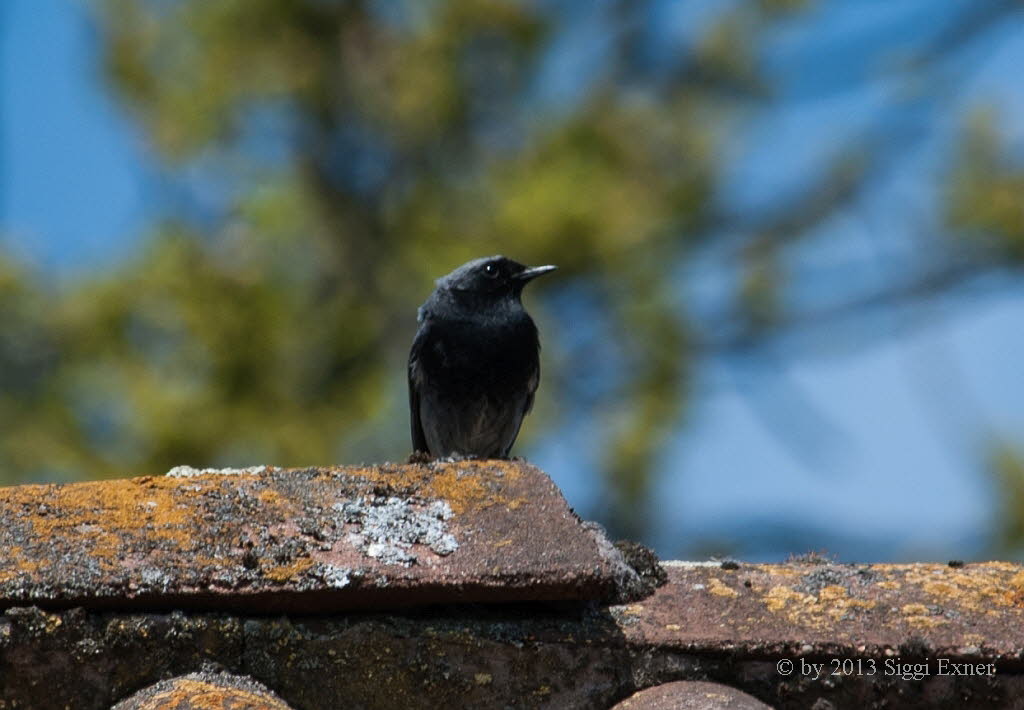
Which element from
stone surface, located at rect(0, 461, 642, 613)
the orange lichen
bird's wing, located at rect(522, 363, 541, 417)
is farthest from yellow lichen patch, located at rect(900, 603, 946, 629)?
bird's wing, located at rect(522, 363, 541, 417)

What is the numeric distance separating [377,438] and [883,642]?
816 centimetres

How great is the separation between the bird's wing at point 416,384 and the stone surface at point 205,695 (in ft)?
11.9

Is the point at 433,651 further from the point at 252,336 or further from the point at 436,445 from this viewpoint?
the point at 252,336

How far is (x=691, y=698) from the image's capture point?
2.18 meters

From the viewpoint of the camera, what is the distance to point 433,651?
2.23 meters

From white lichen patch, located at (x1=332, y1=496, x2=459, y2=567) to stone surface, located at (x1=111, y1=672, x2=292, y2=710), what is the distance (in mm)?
281

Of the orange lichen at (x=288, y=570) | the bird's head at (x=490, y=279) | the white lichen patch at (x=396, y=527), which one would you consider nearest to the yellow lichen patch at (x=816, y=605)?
the white lichen patch at (x=396, y=527)

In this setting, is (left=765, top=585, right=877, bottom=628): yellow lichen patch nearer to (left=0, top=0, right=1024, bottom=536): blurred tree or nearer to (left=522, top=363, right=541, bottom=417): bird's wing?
(left=522, top=363, right=541, bottom=417): bird's wing

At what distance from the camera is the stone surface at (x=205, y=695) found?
2.07 m

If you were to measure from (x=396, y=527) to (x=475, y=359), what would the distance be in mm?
3329

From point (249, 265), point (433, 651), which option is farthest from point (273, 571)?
point (249, 265)

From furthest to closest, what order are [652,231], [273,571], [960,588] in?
[652,231] < [960,588] < [273,571]

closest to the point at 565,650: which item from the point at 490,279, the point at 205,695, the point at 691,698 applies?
the point at 691,698

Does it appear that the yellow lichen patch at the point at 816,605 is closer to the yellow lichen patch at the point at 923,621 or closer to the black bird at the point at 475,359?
the yellow lichen patch at the point at 923,621
